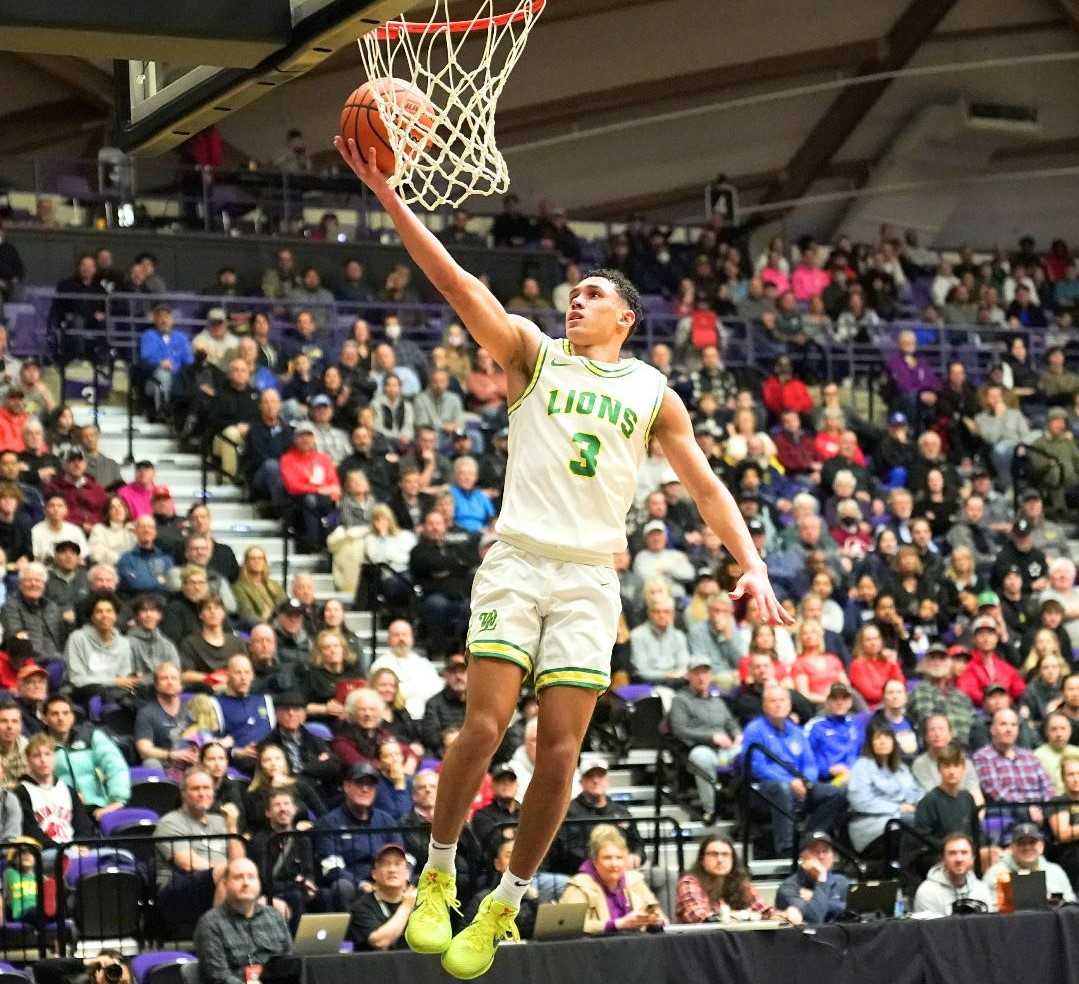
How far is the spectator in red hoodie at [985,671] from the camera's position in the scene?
51.0 ft

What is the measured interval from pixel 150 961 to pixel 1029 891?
502 centimetres

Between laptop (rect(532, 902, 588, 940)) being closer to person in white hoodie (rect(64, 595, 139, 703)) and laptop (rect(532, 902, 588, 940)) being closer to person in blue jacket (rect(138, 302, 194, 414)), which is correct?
person in white hoodie (rect(64, 595, 139, 703))

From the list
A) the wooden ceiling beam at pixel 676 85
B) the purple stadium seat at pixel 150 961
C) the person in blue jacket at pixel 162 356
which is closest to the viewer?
the purple stadium seat at pixel 150 961

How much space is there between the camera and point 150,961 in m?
10.3

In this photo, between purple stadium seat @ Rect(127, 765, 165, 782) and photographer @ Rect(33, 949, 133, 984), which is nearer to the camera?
photographer @ Rect(33, 949, 133, 984)

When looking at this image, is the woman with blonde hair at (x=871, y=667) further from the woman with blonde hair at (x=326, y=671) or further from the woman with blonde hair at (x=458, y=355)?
the woman with blonde hair at (x=458, y=355)

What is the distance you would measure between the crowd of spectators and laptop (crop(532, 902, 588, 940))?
1.49 ft

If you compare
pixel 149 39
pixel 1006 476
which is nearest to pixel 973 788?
pixel 1006 476

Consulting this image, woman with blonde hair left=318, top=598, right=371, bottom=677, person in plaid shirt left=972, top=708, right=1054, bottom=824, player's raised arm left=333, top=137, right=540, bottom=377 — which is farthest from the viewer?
person in plaid shirt left=972, top=708, right=1054, bottom=824

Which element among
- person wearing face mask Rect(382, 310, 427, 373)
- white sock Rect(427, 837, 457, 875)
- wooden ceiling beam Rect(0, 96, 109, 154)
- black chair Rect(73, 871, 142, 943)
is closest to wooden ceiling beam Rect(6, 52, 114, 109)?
wooden ceiling beam Rect(0, 96, 109, 154)

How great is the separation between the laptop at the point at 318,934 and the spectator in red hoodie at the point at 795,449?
9.20 metres

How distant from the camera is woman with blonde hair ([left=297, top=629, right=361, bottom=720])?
1347cm

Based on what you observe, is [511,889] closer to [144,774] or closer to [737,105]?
[144,774]

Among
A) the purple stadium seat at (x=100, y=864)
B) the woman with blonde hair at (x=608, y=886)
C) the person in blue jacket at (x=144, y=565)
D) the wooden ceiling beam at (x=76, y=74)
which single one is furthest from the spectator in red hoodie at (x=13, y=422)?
the wooden ceiling beam at (x=76, y=74)
